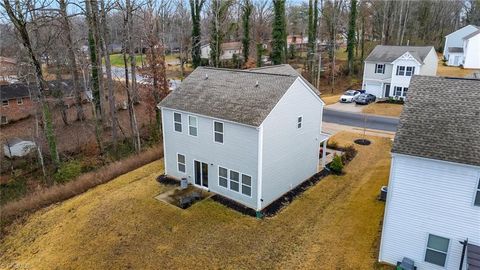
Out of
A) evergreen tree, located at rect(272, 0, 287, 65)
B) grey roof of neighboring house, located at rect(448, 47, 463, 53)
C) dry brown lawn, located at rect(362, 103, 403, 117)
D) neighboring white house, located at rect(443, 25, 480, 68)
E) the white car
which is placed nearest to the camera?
dry brown lawn, located at rect(362, 103, 403, 117)

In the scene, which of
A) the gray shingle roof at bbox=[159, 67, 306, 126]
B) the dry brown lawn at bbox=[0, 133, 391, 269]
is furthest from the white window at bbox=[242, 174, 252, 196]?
the gray shingle roof at bbox=[159, 67, 306, 126]

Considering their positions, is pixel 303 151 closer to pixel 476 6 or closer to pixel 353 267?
pixel 353 267

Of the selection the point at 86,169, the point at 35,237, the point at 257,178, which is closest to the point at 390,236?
the point at 257,178

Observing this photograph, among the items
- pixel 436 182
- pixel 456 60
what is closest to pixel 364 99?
pixel 456 60

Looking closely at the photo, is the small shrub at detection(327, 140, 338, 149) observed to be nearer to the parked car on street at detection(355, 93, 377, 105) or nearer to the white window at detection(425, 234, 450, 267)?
the white window at detection(425, 234, 450, 267)

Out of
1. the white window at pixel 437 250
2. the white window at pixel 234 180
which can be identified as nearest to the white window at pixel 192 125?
the white window at pixel 234 180

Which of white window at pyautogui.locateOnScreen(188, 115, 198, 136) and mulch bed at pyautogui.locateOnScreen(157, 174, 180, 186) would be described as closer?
white window at pyautogui.locateOnScreen(188, 115, 198, 136)
